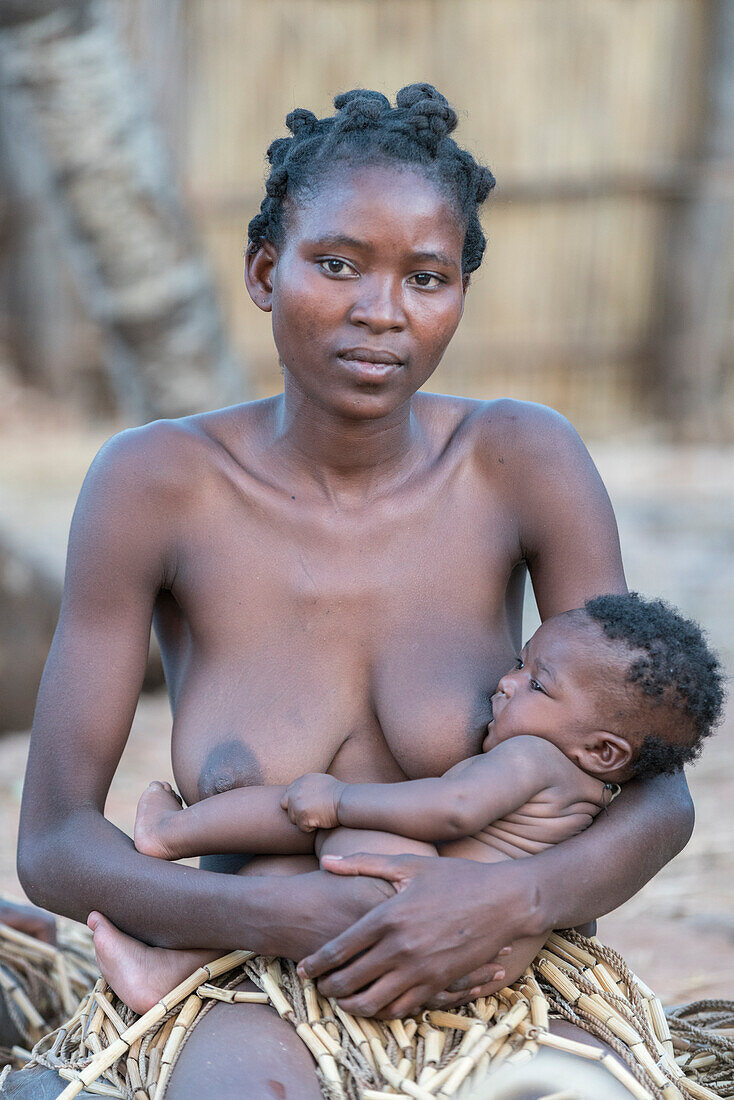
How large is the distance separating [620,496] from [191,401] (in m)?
4.33

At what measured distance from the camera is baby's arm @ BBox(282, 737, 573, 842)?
7.07 ft

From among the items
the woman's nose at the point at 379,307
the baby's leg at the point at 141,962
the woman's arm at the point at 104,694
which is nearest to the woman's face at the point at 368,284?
the woman's nose at the point at 379,307

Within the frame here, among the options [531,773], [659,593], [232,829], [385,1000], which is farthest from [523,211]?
[385,1000]

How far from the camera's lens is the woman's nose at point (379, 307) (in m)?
2.26

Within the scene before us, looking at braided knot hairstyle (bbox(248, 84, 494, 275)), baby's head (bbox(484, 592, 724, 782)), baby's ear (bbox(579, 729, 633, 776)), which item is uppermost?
braided knot hairstyle (bbox(248, 84, 494, 275))

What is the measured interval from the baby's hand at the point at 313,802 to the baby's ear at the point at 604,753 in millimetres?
480

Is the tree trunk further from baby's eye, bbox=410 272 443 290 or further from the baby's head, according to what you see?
the baby's head

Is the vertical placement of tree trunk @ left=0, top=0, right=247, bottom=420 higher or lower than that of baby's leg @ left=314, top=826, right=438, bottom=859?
higher

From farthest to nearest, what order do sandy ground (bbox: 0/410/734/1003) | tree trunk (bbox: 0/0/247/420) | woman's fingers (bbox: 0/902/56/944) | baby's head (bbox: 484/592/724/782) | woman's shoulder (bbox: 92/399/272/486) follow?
tree trunk (bbox: 0/0/247/420) → sandy ground (bbox: 0/410/734/1003) → woman's fingers (bbox: 0/902/56/944) → woman's shoulder (bbox: 92/399/272/486) → baby's head (bbox: 484/592/724/782)

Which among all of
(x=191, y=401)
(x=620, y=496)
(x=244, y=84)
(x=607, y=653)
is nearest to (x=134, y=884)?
(x=607, y=653)

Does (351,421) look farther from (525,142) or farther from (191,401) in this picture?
(525,142)

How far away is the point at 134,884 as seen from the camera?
2.24 metres

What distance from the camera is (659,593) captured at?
7770 mm

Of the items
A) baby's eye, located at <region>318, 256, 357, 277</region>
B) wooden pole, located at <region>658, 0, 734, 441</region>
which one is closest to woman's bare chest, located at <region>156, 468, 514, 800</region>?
baby's eye, located at <region>318, 256, 357, 277</region>
